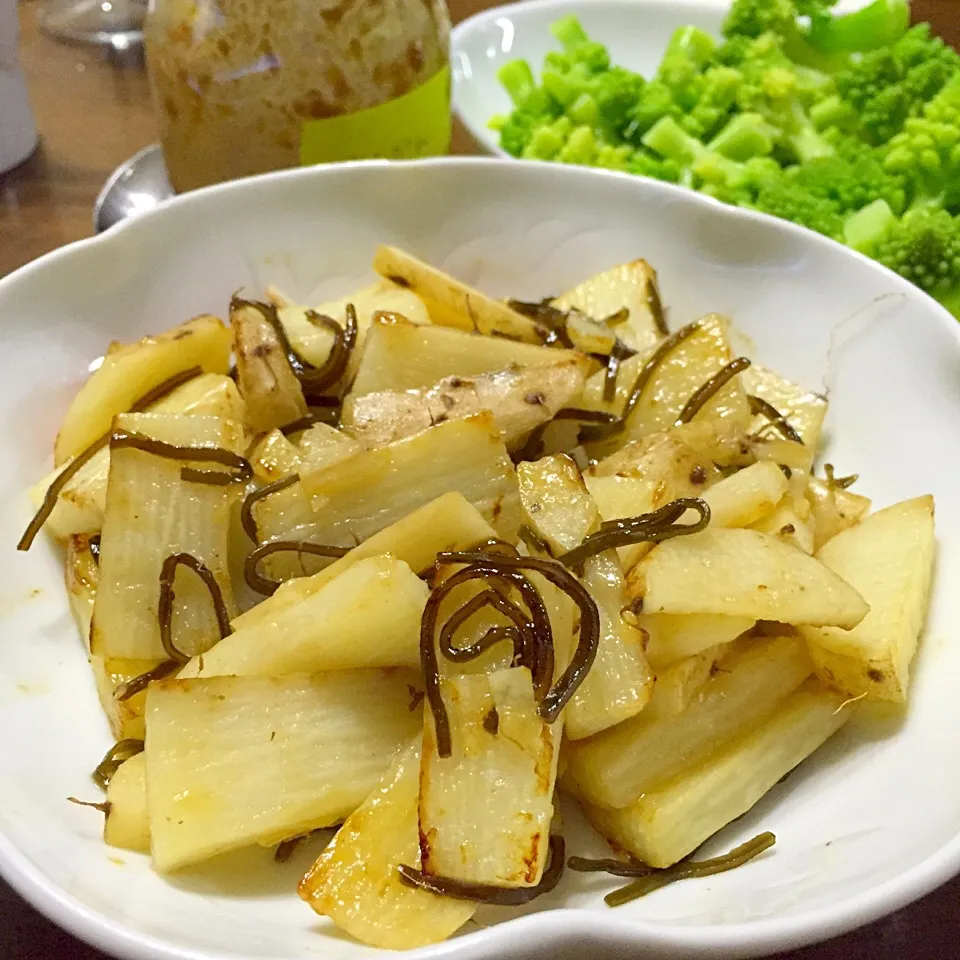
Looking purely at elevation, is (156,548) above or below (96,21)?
below

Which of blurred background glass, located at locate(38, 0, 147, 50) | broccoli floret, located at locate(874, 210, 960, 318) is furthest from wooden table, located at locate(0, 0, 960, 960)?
broccoli floret, located at locate(874, 210, 960, 318)

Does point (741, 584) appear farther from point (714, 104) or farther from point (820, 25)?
point (820, 25)

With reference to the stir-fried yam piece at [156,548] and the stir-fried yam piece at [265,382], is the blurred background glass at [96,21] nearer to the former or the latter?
the stir-fried yam piece at [265,382]

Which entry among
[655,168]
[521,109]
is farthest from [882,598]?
[521,109]

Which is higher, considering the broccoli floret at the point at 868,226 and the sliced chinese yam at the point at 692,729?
the broccoli floret at the point at 868,226

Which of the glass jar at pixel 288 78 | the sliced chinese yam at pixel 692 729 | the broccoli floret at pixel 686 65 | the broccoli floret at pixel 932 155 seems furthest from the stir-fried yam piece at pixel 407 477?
the broccoli floret at pixel 686 65

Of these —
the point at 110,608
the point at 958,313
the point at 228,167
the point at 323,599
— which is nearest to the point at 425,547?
the point at 323,599

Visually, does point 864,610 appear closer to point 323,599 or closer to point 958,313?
point 323,599

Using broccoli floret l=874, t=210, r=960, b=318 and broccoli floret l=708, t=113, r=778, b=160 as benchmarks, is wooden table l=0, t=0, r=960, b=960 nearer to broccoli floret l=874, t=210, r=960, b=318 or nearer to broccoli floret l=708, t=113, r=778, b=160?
broccoli floret l=708, t=113, r=778, b=160
